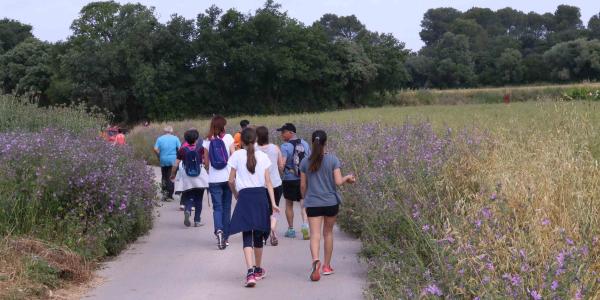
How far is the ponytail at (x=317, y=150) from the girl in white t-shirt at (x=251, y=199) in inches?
22.3

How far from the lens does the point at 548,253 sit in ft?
21.7

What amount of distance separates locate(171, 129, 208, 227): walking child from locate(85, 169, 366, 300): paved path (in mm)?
1098

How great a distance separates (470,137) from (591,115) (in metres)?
2.42

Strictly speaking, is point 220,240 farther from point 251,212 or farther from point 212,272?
point 251,212

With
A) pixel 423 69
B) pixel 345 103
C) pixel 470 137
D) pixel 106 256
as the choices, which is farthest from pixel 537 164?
pixel 423 69

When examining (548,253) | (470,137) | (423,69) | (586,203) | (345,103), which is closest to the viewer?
(548,253)

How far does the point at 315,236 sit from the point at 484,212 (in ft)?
8.93

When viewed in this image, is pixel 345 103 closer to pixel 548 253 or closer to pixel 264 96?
pixel 264 96

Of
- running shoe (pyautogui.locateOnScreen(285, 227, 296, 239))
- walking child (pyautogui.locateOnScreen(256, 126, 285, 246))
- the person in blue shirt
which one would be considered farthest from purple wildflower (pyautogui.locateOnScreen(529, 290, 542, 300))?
the person in blue shirt

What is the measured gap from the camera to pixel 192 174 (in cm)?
1394

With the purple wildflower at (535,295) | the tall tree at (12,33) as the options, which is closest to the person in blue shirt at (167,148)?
the purple wildflower at (535,295)

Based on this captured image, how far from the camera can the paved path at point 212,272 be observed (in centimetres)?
869

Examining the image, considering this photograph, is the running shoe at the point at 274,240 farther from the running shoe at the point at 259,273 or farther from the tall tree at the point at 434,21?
the tall tree at the point at 434,21

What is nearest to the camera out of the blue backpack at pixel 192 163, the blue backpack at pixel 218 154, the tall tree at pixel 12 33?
the blue backpack at pixel 218 154
